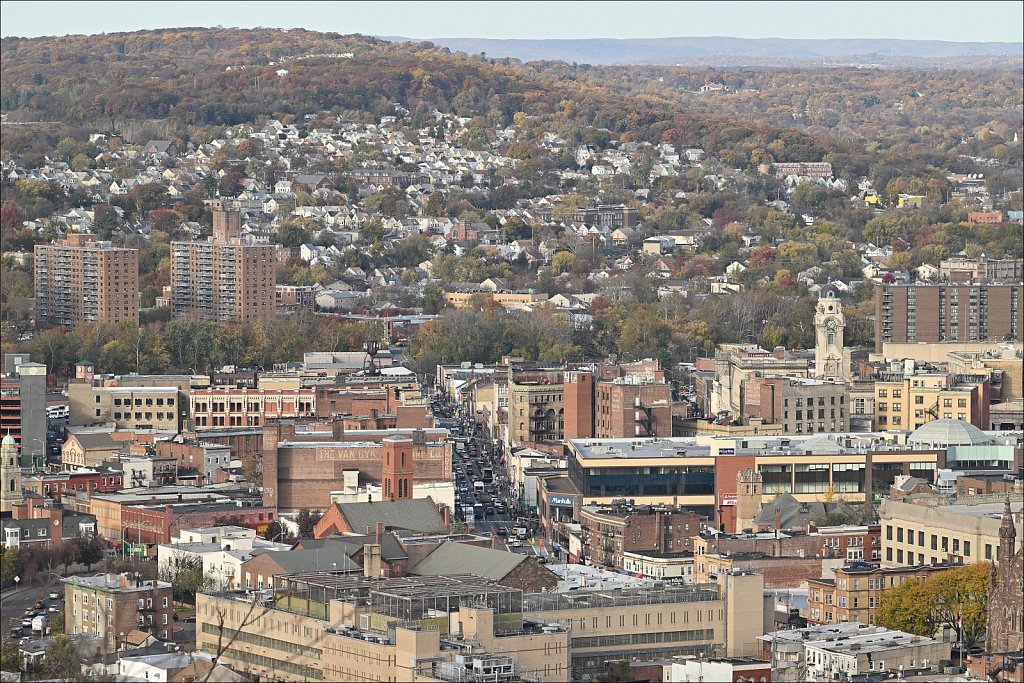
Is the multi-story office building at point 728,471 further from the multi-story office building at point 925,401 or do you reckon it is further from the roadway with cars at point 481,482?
the multi-story office building at point 925,401

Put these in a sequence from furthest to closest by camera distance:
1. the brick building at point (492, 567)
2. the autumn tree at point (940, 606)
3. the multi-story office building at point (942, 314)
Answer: the multi-story office building at point (942, 314) → the brick building at point (492, 567) → the autumn tree at point (940, 606)

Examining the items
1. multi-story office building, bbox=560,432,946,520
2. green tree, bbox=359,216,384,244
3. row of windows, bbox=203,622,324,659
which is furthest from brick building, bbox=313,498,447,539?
green tree, bbox=359,216,384,244

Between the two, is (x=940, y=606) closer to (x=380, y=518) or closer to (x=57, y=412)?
(x=380, y=518)

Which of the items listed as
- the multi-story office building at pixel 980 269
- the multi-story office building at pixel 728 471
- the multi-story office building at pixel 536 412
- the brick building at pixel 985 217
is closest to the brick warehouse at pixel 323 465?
the multi-story office building at pixel 728 471

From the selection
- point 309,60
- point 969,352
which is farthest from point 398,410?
point 309,60

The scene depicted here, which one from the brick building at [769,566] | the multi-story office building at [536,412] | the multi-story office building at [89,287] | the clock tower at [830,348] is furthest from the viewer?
the multi-story office building at [89,287]

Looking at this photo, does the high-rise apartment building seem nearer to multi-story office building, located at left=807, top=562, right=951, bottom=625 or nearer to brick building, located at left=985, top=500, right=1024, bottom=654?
multi-story office building, located at left=807, top=562, right=951, bottom=625

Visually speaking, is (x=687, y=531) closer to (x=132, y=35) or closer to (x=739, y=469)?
(x=739, y=469)
